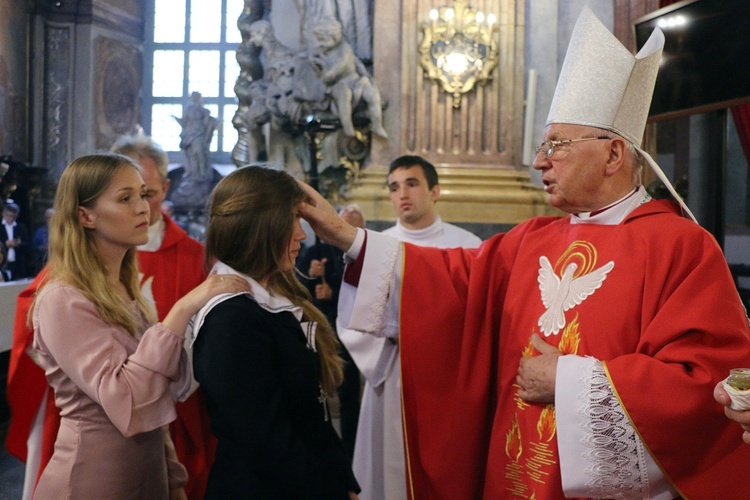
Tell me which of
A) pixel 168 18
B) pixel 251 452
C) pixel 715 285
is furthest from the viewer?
pixel 168 18

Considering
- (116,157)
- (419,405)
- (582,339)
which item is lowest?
(419,405)

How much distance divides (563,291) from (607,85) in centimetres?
60

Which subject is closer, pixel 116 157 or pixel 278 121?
pixel 116 157

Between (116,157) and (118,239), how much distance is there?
238 millimetres

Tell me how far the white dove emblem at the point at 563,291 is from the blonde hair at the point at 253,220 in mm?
743

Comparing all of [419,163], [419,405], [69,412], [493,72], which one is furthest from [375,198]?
[69,412]

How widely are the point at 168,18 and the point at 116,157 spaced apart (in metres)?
15.6

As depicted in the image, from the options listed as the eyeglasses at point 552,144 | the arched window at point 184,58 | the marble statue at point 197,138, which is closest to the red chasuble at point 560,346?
the eyeglasses at point 552,144

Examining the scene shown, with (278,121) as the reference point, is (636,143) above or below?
below

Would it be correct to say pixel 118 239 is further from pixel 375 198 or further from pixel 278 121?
pixel 278 121

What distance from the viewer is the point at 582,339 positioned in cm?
204

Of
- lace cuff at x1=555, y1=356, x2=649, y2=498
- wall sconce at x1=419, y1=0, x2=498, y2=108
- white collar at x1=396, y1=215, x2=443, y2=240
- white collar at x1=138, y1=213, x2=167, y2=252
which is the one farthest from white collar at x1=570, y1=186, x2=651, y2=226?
wall sconce at x1=419, y1=0, x2=498, y2=108

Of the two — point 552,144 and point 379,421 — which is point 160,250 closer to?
point 379,421

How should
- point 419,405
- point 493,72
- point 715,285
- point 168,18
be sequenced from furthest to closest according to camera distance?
point 168,18, point 493,72, point 419,405, point 715,285
